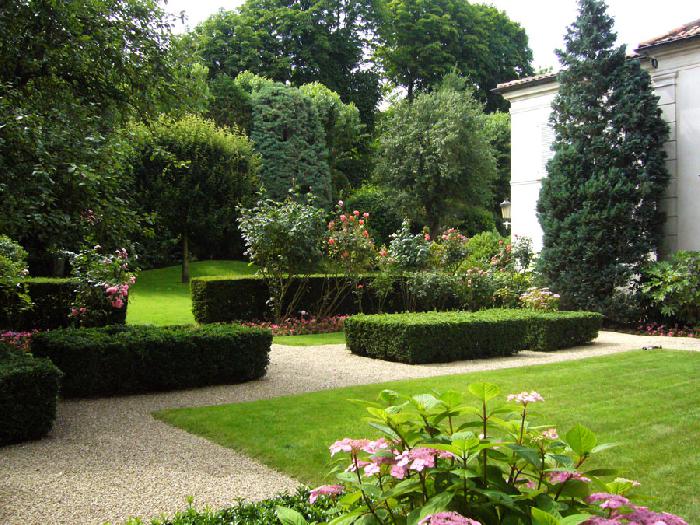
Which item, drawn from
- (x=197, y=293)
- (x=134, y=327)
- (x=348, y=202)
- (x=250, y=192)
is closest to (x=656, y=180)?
(x=197, y=293)

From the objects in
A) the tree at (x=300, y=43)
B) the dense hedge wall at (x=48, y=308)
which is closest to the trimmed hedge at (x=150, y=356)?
the dense hedge wall at (x=48, y=308)

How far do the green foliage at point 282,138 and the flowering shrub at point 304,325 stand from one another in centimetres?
1379

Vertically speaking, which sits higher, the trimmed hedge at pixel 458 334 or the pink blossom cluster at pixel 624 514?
the pink blossom cluster at pixel 624 514

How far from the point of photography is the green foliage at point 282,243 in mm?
13727

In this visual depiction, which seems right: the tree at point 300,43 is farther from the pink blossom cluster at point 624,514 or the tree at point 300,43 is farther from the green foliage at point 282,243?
the pink blossom cluster at point 624,514

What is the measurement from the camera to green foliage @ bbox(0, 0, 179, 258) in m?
6.49

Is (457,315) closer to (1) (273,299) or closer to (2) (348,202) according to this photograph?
(1) (273,299)

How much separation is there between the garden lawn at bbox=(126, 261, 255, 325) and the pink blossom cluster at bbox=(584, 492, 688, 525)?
503 inches

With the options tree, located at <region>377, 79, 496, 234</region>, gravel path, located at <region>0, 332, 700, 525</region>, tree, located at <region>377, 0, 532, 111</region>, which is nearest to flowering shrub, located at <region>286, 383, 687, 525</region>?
gravel path, located at <region>0, 332, 700, 525</region>

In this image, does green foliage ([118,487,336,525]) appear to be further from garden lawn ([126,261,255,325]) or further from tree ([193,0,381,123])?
tree ([193,0,381,123])

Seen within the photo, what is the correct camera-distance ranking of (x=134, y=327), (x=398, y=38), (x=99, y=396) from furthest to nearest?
1. (x=398, y=38)
2. (x=134, y=327)
3. (x=99, y=396)

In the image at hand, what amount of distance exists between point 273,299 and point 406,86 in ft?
81.3

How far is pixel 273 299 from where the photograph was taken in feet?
46.1

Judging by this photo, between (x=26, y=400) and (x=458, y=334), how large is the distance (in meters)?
6.58
